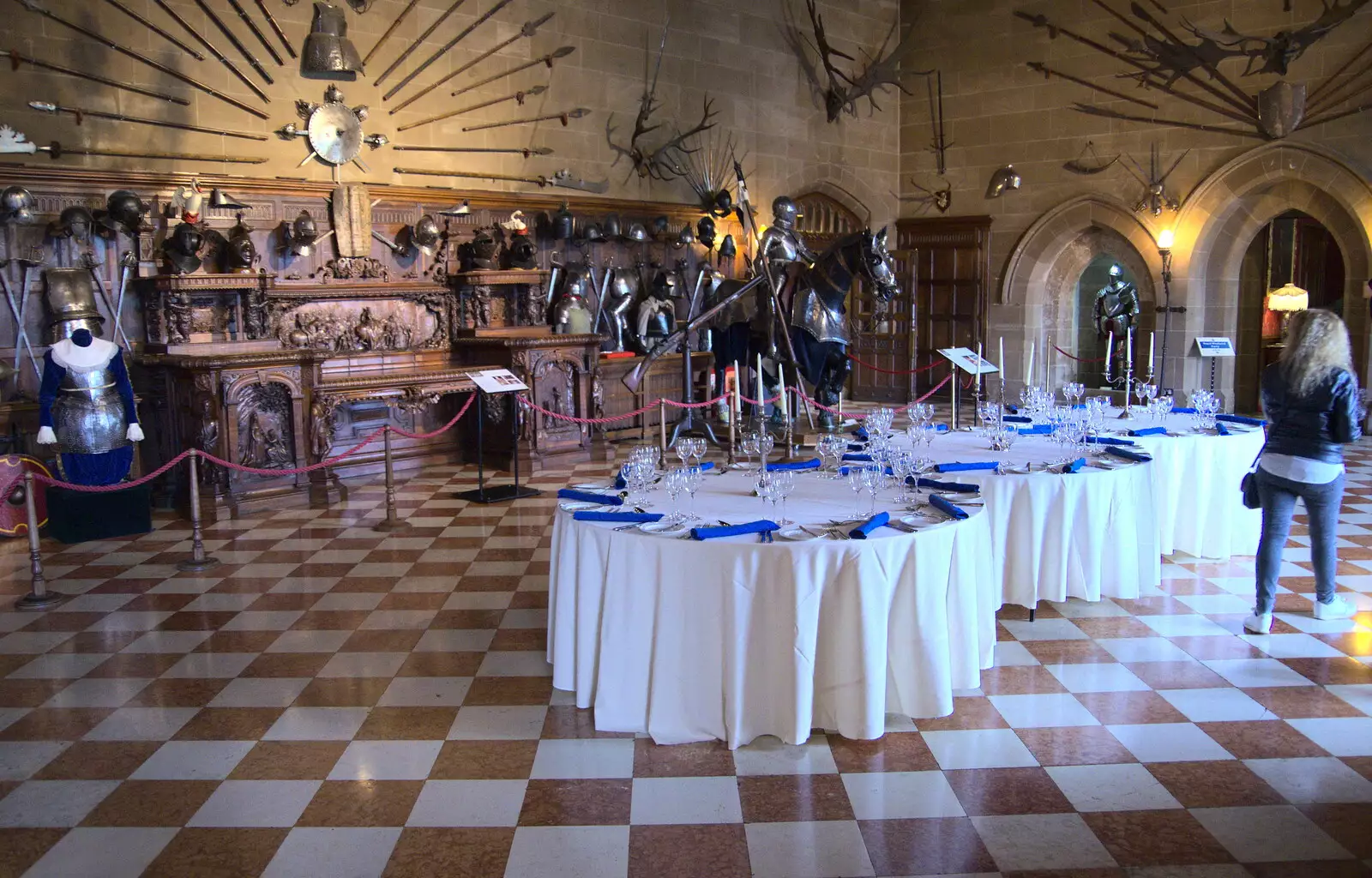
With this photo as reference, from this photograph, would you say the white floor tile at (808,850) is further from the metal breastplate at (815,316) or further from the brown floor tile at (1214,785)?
the metal breastplate at (815,316)

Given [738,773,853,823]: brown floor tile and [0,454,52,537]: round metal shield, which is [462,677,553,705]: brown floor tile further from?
[0,454,52,537]: round metal shield

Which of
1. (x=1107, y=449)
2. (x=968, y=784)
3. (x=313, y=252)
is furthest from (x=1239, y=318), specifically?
(x=968, y=784)

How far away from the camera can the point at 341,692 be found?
14.5ft

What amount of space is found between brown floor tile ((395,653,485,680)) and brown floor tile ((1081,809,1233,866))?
102 inches

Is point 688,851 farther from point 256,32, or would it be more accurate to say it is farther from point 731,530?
point 256,32

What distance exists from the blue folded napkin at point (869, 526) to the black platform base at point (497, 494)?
4.90 metres

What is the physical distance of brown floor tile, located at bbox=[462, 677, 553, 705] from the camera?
4.29 m

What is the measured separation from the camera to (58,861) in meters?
3.14

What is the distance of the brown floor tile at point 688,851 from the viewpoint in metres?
3.02

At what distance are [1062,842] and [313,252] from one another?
26.9ft

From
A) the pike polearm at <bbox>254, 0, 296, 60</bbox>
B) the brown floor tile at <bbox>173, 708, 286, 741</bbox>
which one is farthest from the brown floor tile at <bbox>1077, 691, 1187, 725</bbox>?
the pike polearm at <bbox>254, 0, 296, 60</bbox>

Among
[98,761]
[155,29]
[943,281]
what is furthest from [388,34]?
Result: [943,281]

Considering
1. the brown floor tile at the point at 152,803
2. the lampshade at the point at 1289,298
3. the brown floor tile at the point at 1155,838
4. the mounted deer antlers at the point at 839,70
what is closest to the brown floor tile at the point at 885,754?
the brown floor tile at the point at 1155,838

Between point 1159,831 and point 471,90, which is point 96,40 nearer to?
point 471,90
